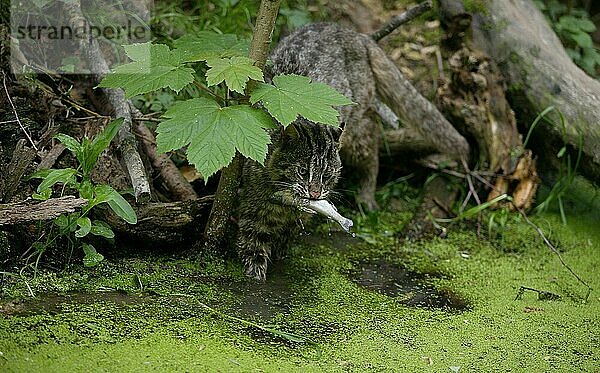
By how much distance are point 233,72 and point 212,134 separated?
27cm

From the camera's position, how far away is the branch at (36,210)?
3141mm

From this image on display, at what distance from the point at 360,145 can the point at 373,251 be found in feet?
2.72

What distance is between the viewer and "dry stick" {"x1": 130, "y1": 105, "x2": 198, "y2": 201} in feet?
13.2

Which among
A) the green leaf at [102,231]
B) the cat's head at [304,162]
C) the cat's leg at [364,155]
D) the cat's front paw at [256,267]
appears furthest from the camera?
the cat's leg at [364,155]

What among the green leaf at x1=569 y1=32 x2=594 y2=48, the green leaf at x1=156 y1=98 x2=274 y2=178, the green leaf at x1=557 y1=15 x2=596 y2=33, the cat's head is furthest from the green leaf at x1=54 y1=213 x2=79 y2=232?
the green leaf at x1=557 y1=15 x2=596 y2=33

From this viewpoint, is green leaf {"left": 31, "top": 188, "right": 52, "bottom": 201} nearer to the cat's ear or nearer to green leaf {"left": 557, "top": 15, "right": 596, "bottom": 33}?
the cat's ear

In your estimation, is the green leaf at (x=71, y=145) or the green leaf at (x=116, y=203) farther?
the green leaf at (x=71, y=145)

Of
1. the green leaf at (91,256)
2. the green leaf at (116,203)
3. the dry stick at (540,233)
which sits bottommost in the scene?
the dry stick at (540,233)

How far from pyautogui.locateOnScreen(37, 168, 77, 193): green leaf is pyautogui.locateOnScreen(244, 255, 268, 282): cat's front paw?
95 cm

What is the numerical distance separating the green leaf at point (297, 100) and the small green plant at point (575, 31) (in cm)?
353

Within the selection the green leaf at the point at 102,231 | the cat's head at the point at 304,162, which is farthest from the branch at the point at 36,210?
the cat's head at the point at 304,162

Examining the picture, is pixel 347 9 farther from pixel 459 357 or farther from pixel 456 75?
pixel 459 357

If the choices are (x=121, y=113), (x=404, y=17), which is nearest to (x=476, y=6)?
(x=404, y=17)

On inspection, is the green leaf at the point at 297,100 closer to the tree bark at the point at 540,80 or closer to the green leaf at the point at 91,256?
the green leaf at the point at 91,256
